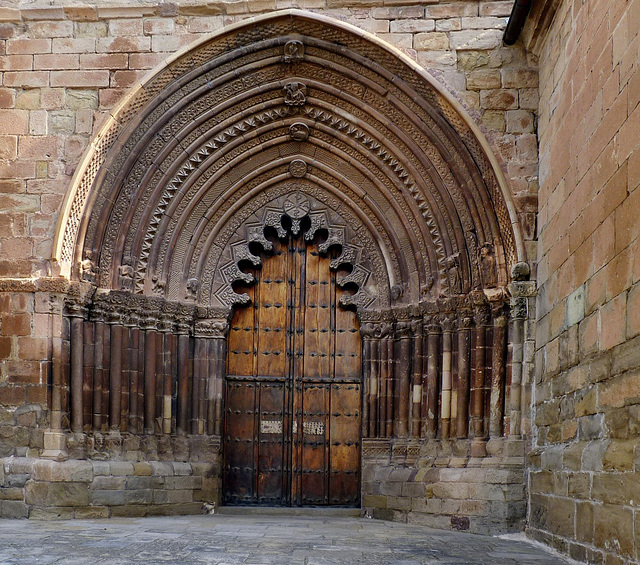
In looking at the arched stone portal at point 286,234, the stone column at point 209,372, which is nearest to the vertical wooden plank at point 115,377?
the arched stone portal at point 286,234

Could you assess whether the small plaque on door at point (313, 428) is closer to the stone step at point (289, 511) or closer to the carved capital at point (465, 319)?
the stone step at point (289, 511)

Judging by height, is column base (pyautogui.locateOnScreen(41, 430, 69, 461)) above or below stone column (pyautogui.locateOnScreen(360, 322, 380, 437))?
below

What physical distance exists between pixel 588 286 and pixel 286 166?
4.70 metres

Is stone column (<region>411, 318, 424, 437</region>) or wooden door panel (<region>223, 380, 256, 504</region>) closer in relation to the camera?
stone column (<region>411, 318, 424, 437</region>)

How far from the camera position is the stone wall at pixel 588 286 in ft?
19.0

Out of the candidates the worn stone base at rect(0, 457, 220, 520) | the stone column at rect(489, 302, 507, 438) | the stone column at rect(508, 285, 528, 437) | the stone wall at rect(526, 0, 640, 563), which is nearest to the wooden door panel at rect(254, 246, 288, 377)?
the worn stone base at rect(0, 457, 220, 520)

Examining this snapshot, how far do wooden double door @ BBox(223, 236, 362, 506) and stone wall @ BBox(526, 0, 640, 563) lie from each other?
8.73 ft

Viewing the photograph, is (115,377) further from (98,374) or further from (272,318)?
(272,318)

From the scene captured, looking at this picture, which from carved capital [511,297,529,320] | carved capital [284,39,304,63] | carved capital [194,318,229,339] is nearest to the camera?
carved capital [511,297,529,320]

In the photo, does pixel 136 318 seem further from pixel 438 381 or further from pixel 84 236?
pixel 438 381

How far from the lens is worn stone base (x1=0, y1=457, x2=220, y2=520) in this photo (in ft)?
29.4

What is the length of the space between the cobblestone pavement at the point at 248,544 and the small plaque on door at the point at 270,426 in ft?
4.56

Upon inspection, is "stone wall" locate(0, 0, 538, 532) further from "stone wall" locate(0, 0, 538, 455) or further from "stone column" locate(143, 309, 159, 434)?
"stone column" locate(143, 309, 159, 434)

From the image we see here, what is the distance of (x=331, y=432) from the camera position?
10500 millimetres
